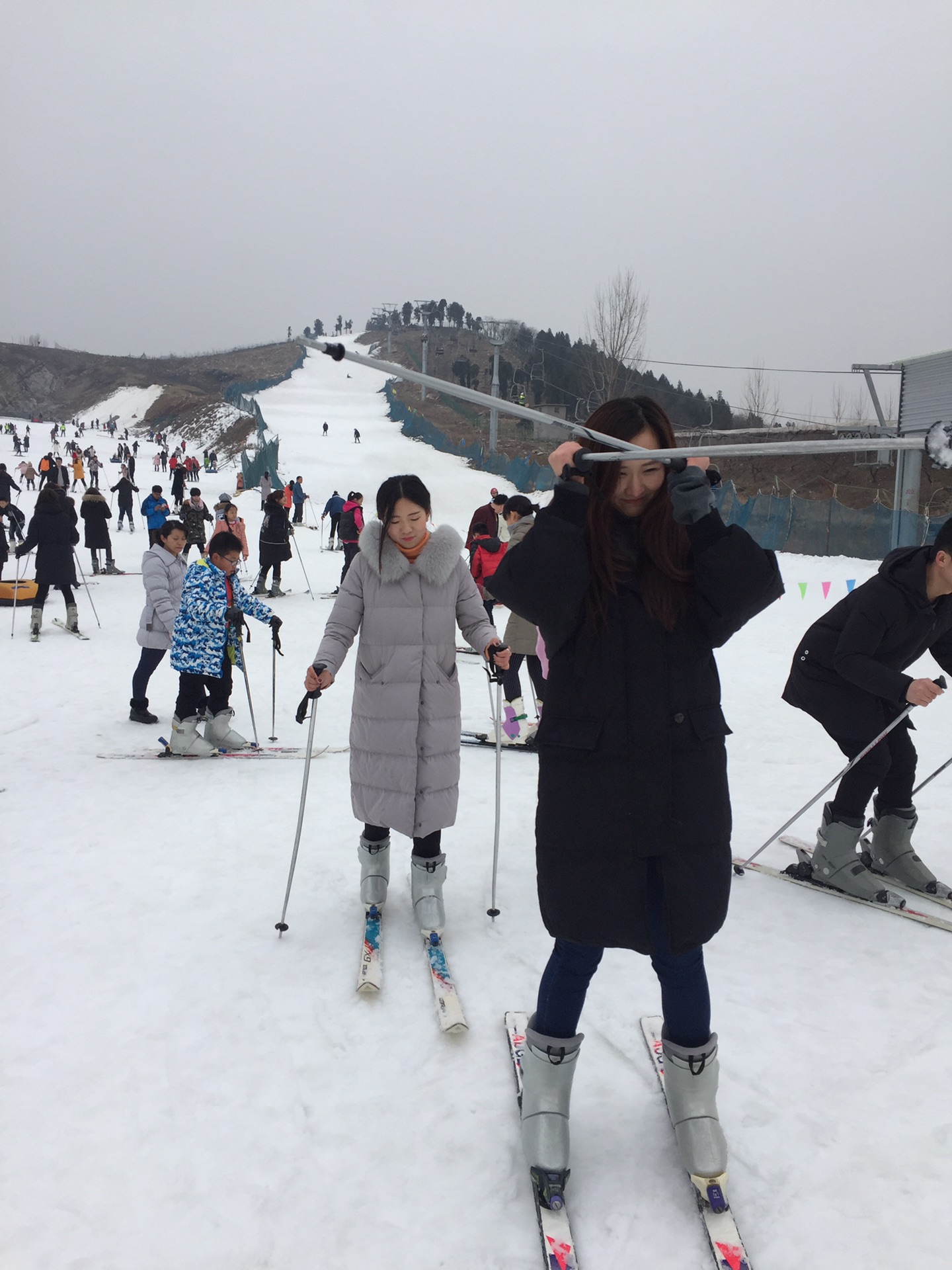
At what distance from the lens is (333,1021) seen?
2.91 m

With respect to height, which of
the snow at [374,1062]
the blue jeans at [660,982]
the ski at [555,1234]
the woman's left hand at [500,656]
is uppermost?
the woman's left hand at [500,656]

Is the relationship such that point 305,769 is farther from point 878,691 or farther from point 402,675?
point 878,691

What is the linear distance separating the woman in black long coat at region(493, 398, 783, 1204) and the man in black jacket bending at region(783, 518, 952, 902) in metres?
1.60

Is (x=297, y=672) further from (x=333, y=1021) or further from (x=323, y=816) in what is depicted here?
(x=333, y=1021)

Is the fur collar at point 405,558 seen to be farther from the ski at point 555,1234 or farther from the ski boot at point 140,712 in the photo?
the ski boot at point 140,712

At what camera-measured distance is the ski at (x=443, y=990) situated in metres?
2.85

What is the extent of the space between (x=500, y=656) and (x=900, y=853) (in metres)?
2.23

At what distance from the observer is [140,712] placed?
6980mm

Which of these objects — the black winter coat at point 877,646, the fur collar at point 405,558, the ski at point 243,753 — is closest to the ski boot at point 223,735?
the ski at point 243,753

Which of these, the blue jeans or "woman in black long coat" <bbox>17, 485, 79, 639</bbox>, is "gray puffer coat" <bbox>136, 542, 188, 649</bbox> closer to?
"woman in black long coat" <bbox>17, 485, 79, 639</bbox>

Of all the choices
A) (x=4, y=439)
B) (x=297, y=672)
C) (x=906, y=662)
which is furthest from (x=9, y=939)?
(x=4, y=439)

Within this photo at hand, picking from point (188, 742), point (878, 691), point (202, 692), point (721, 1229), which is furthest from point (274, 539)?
point (721, 1229)

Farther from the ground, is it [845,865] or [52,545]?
[52,545]

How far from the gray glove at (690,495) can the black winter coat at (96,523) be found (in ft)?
45.2
